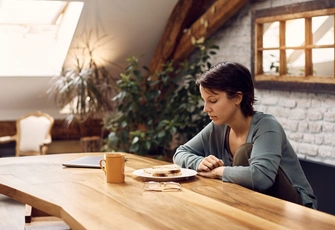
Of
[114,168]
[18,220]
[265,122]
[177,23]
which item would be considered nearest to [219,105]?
[265,122]

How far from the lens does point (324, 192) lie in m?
4.20

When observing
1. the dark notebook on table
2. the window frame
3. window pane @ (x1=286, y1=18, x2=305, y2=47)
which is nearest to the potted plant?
the window frame

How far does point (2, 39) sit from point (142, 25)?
141 centimetres

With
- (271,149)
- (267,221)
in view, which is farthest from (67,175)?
(267,221)

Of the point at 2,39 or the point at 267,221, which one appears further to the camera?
the point at 2,39

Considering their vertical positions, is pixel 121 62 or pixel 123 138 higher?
pixel 121 62

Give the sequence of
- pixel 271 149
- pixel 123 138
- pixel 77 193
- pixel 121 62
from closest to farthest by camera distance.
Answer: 1. pixel 77 193
2. pixel 271 149
3. pixel 123 138
4. pixel 121 62

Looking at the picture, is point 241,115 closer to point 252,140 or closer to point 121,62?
point 252,140

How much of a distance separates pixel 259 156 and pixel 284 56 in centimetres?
246

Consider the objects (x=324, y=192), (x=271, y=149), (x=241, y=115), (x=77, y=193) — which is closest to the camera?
(x=77, y=193)

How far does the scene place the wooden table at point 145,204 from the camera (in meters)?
1.83

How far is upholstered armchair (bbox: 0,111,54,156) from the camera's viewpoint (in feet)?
21.2

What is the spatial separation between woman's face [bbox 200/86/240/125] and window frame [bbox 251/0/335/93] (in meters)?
1.63

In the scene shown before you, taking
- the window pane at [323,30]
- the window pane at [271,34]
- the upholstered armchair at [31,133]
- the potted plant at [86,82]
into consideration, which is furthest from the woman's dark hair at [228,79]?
the upholstered armchair at [31,133]
